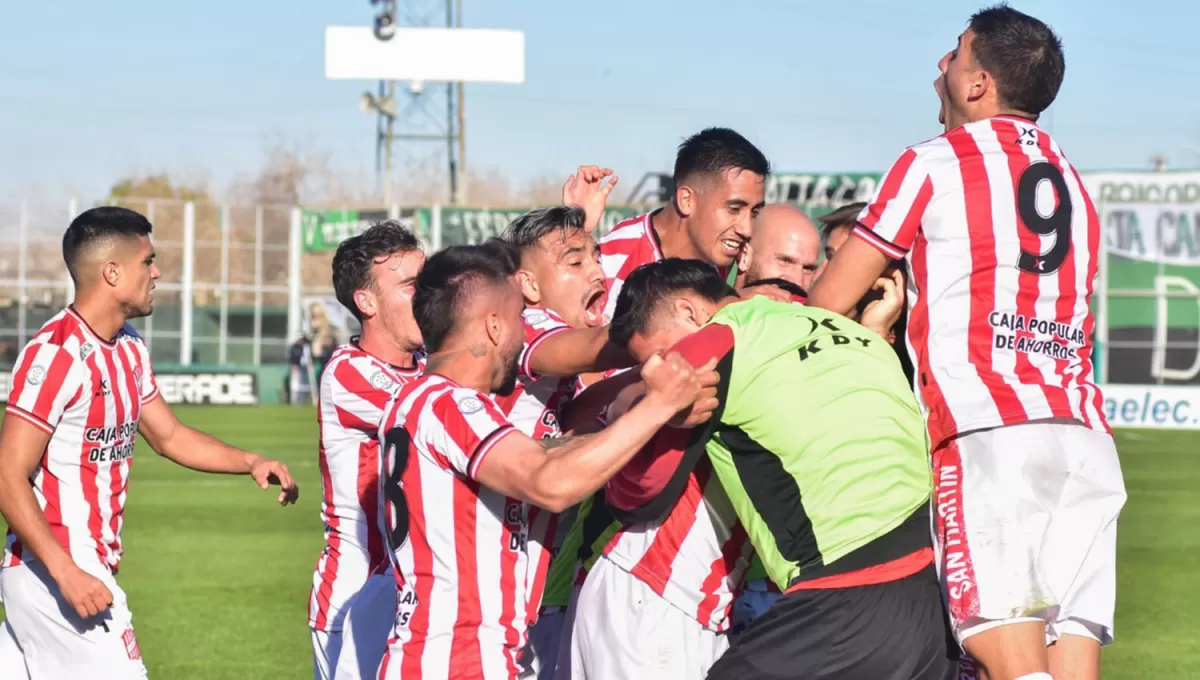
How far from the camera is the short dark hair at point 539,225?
214 inches

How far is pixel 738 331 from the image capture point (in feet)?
14.1

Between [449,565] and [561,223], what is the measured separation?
1.59m

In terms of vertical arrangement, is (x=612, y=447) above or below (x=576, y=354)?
below

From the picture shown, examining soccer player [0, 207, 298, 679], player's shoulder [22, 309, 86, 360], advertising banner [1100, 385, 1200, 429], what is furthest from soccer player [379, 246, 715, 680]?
advertising banner [1100, 385, 1200, 429]

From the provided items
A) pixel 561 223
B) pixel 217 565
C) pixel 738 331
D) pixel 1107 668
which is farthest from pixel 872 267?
pixel 217 565

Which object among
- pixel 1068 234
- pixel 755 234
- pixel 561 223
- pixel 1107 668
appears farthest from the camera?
pixel 1107 668

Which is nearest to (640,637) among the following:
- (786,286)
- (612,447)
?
(612,447)

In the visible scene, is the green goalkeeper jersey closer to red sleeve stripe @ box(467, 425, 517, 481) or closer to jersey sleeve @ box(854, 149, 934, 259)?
jersey sleeve @ box(854, 149, 934, 259)

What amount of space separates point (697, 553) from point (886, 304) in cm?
106

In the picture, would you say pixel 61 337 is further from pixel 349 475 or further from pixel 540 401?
pixel 540 401

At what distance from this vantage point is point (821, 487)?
4.23 m

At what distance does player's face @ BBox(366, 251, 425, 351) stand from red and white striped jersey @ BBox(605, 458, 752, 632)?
1.57 metres

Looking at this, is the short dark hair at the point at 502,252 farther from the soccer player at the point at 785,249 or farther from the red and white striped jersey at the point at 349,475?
the soccer player at the point at 785,249

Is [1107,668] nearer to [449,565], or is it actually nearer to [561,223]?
[561,223]
